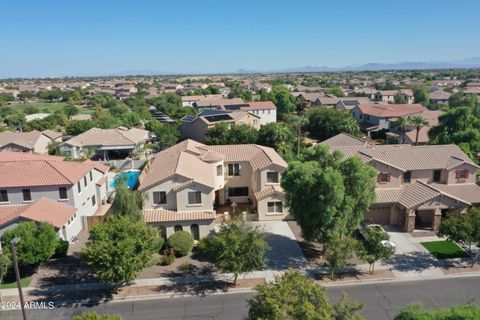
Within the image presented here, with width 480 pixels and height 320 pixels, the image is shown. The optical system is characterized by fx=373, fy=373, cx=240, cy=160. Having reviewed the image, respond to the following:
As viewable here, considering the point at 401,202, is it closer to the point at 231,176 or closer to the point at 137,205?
the point at 231,176

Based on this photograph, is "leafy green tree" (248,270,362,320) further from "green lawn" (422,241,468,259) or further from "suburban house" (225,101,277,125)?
"suburban house" (225,101,277,125)

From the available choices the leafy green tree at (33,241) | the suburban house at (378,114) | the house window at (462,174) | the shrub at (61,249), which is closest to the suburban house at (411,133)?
the suburban house at (378,114)

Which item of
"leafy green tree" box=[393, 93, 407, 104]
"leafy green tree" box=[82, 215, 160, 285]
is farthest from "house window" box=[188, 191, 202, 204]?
"leafy green tree" box=[393, 93, 407, 104]

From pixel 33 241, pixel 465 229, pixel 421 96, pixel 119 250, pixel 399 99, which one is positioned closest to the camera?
pixel 119 250

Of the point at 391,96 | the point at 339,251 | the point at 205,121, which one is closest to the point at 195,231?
the point at 339,251

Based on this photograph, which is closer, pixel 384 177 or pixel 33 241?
pixel 33 241

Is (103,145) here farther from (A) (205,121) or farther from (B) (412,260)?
(B) (412,260)
